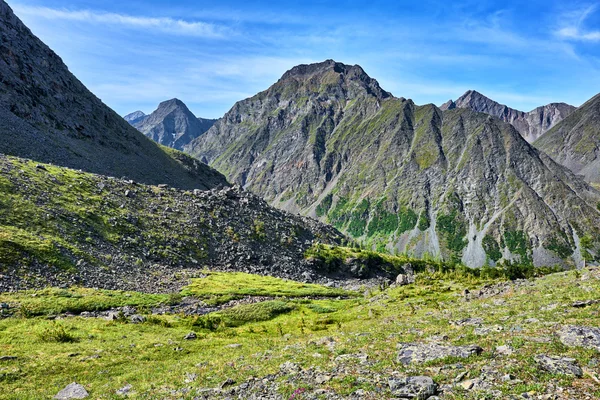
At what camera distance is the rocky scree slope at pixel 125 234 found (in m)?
65.5

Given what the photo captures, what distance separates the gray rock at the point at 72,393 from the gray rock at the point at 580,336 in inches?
1324

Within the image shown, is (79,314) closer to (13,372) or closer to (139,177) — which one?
(13,372)

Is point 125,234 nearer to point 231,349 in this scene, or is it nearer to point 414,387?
point 231,349

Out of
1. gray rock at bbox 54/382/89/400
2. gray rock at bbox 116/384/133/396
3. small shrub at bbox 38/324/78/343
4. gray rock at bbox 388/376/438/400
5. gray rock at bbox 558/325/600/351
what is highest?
gray rock at bbox 558/325/600/351

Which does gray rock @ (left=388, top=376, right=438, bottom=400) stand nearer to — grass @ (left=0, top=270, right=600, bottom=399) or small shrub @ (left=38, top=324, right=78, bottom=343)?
grass @ (left=0, top=270, right=600, bottom=399)

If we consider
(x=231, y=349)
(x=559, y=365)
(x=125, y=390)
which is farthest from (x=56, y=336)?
(x=559, y=365)

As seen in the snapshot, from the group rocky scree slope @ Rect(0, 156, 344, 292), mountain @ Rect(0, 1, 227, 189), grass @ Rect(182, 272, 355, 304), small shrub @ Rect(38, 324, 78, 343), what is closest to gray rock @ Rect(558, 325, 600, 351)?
small shrub @ Rect(38, 324, 78, 343)

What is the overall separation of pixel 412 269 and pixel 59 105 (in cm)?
21172

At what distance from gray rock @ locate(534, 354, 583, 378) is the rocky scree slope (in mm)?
66901

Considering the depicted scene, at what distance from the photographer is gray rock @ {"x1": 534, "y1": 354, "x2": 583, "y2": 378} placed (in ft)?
58.4

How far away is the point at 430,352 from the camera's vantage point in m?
24.2

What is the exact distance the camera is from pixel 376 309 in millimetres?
63469

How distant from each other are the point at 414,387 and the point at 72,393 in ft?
83.1

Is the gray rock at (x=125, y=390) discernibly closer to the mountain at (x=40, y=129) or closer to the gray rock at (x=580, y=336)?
the gray rock at (x=580, y=336)
